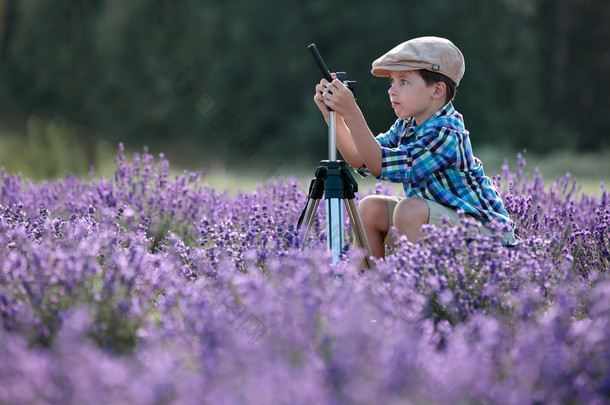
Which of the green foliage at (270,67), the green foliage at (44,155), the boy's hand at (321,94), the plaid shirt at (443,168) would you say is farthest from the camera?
the green foliage at (270,67)

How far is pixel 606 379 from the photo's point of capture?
1.77 meters

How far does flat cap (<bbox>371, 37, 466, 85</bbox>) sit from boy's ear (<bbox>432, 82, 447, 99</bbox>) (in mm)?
54

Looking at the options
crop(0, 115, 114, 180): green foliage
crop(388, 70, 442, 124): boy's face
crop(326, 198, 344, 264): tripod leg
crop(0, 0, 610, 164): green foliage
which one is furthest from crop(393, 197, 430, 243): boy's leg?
crop(0, 0, 610, 164): green foliage

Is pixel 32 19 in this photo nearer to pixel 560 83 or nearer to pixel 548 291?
pixel 560 83

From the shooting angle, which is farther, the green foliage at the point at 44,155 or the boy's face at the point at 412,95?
the green foliage at the point at 44,155

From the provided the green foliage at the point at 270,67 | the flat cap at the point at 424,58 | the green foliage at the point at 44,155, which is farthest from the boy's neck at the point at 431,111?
the green foliage at the point at 270,67

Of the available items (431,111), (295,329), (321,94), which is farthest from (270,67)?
(295,329)

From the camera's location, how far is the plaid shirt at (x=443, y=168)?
2.99m

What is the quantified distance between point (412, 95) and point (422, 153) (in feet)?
1.12

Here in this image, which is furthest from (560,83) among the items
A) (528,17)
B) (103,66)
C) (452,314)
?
(452,314)

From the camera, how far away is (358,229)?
2965 millimetres

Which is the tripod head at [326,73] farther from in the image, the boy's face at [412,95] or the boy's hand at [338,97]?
the boy's face at [412,95]

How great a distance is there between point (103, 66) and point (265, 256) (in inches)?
996

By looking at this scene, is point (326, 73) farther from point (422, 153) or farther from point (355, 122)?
point (422, 153)
